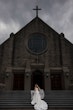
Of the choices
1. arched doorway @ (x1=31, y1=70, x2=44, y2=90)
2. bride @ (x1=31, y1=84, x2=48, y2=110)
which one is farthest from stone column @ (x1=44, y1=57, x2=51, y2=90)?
bride @ (x1=31, y1=84, x2=48, y2=110)

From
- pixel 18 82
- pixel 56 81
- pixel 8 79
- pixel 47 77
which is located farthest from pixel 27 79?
pixel 56 81

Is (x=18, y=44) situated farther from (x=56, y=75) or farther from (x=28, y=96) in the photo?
(x=28, y=96)

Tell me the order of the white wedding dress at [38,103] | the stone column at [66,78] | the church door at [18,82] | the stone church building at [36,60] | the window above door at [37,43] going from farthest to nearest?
the window above door at [37,43], the church door at [18,82], the stone church building at [36,60], the stone column at [66,78], the white wedding dress at [38,103]

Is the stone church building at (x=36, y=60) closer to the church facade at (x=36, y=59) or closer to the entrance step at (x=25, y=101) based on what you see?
the church facade at (x=36, y=59)

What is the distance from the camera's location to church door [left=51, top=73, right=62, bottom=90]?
22016 mm

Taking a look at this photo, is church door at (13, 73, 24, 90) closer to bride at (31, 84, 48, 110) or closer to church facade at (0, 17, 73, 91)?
church facade at (0, 17, 73, 91)

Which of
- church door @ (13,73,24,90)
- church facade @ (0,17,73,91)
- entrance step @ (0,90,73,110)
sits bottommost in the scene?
entrance step @ (0,90,73,110)

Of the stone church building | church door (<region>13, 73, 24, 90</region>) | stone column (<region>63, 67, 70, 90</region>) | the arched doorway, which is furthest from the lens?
the arched doorway

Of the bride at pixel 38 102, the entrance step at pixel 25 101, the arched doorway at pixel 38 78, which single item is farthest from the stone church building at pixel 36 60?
the bride at pixel 38 102

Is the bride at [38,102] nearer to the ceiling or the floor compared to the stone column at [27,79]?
nearer to the floor

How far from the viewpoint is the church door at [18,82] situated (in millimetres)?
21972

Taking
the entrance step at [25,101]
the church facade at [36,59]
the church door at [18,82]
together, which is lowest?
the entrance step at [25,101]

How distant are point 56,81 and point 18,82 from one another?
4649 mm

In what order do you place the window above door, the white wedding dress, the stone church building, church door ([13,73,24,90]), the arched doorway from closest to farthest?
1. the white wedding dress
2. the stone church building
3. church door ([13,73,24,90])
4. the arched doorway
5. the window above door
